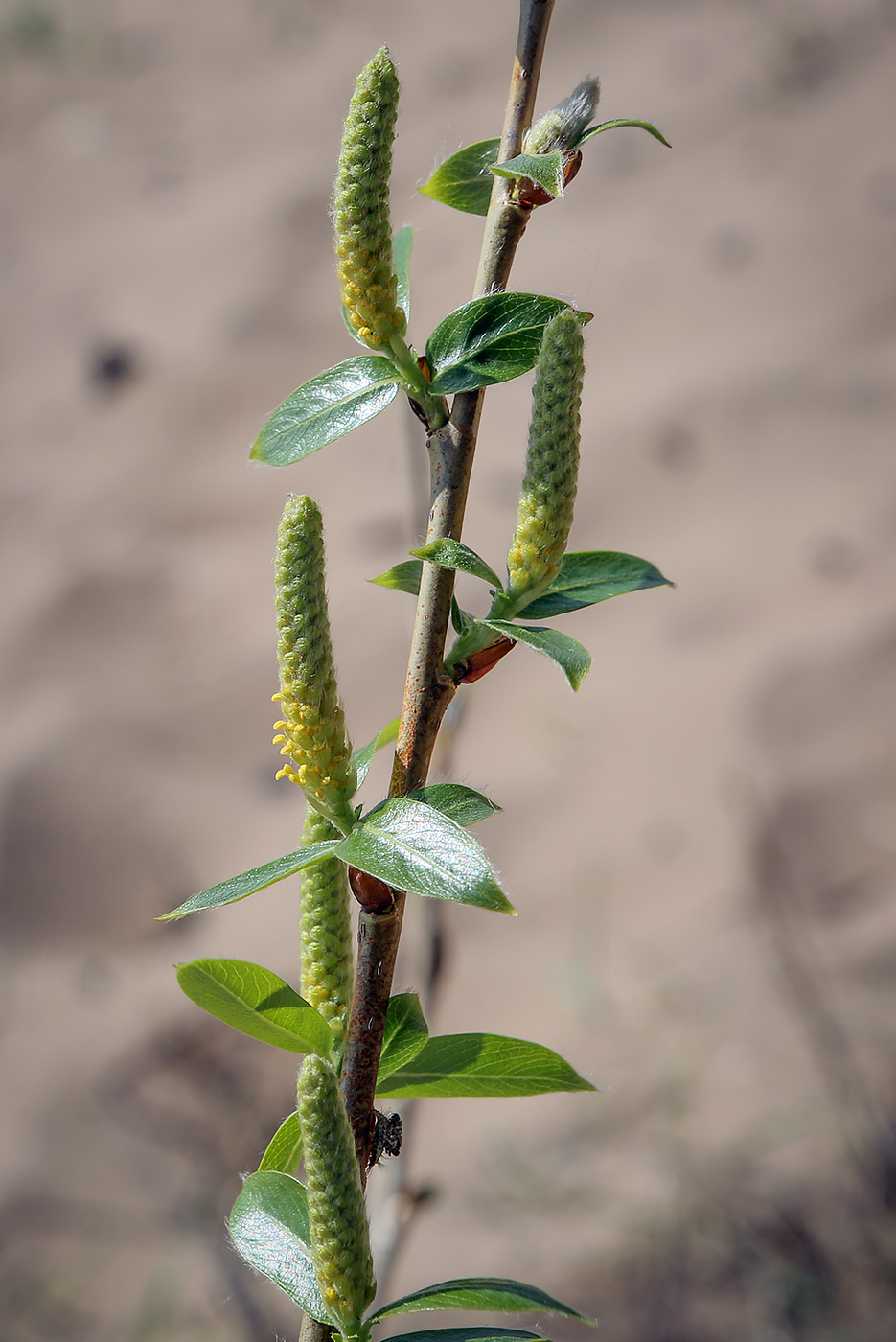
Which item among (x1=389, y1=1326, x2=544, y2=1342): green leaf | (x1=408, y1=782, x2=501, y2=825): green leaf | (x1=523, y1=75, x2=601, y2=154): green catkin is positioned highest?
(x1=523, y1=75, x2=601, y2=154): green catkin

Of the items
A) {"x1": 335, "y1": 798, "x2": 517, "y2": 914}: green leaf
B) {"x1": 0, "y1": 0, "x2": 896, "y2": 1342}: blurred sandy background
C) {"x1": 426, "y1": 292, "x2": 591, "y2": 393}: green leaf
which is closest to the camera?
{"x1": 335, "y1": 798, "x2": 517, "y2": 914}: green leaf

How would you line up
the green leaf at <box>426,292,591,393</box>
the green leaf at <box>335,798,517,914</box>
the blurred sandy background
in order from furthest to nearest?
the blurred sandy background
the green leaf at <box>426,292,591,393</box>
the green leaf at <box>335,798,517,914</box>

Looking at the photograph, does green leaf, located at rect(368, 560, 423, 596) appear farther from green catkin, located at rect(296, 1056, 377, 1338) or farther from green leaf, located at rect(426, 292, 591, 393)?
green catkin, located at rect(296, 1056, 377, 1338)

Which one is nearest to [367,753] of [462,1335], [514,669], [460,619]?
[460,619]

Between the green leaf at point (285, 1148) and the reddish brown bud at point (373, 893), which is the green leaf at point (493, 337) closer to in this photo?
the reddish brown bud at point (373, 893)

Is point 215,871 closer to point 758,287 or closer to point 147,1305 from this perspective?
point 147,1305

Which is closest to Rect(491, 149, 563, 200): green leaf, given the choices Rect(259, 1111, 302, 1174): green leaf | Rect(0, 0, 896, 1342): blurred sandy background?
Rect(259, 1111, 302, 1174): green leaf

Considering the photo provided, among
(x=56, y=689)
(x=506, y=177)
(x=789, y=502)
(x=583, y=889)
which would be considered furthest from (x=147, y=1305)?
(x=789, y=502)
